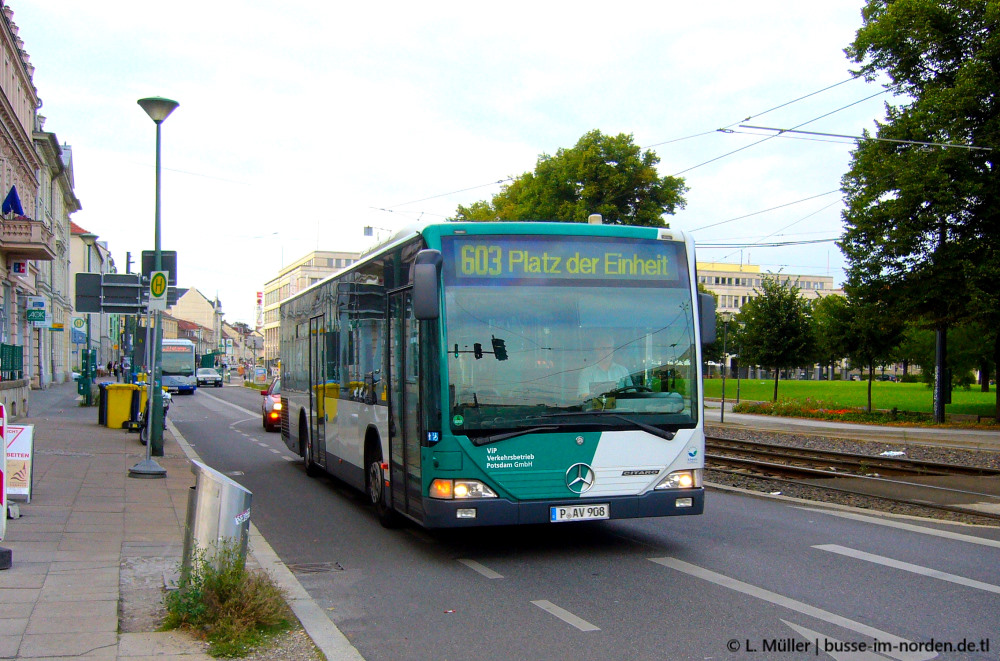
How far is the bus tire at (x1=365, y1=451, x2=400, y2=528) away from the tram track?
6782 mm

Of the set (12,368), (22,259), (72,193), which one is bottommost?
(12,368)

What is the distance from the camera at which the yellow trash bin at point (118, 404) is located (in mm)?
24328

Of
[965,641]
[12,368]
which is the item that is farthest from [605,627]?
[12,368]

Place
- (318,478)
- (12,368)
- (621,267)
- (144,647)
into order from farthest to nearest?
1. (12,368)
2. (318,478)
3. (621,267)
4. (144,647)

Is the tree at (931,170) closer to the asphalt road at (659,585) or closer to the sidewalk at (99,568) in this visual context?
the asphalt road at (659,585)

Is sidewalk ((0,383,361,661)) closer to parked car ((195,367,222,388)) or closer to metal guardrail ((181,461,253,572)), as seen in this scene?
metal guardrail ((181,461,253,572))

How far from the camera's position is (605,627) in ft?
20.0

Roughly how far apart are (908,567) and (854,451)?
14725mm

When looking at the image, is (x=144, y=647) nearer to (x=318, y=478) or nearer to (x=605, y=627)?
(x=605, y=627)

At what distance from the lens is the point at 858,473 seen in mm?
16125

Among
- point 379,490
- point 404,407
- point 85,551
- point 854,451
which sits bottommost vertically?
point 854,451

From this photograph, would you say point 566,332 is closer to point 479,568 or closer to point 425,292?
point 425,292

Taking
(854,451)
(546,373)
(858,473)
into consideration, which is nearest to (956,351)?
(854,451)

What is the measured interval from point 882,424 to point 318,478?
69.4 feet
